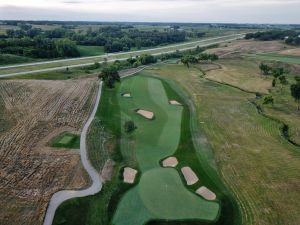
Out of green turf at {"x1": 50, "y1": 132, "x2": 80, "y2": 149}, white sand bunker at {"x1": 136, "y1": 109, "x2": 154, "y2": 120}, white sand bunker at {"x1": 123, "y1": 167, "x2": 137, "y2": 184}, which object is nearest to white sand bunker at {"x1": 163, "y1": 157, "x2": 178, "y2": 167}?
white sand bunker at {"x1": 123, "y1": 167, "x2": 137, "y2": 184}

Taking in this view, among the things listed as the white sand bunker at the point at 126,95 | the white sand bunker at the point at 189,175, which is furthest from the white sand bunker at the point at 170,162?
the white sand bunker at the point at 126,95

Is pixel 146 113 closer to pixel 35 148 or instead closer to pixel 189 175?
pixel 189 175

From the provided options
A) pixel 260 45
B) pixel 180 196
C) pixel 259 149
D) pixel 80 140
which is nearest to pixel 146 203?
pixel 180 196

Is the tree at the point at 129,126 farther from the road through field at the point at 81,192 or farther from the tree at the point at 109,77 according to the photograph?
the tree at the point at 109,77

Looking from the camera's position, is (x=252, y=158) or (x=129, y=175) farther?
(x=252, y=158)

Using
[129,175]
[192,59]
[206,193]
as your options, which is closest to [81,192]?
[129,175]

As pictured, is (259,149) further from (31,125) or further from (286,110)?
(31,125)

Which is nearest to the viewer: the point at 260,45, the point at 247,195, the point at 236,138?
the point at 247,195
